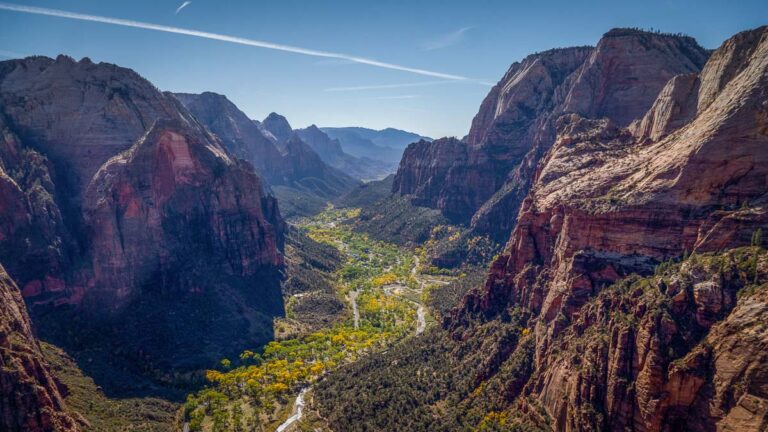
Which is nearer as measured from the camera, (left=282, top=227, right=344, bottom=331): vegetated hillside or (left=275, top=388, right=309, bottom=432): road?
(left=275, top=388, right=309, bottom=432): road

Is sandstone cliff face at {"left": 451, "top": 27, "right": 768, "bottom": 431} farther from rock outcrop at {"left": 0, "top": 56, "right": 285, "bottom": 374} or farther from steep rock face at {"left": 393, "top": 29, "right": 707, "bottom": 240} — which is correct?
rock outcrop at {"left": 0, "top": 56, "right": 285, "bottom": 374}

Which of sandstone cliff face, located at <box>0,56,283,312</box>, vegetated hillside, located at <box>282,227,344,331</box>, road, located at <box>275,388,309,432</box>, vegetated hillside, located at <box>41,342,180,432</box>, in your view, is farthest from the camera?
vegetated hillside, located at <box>282,227,344,331</box>

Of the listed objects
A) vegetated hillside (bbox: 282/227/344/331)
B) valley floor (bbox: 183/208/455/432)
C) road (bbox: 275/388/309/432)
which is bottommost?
road (bbox: 275/388/309/432)

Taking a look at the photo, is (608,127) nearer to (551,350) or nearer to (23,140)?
(551,350)

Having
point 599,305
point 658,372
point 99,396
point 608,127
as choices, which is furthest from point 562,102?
point 99,396

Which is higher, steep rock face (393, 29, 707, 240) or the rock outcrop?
steep rock face (393, 29, 707, 240)

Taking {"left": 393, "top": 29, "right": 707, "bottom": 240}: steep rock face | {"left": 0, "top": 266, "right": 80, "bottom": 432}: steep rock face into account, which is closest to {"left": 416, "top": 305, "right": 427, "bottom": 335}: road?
{"left": 393, "top": 29, "right": 707, "bottom": 240}: steep rock face

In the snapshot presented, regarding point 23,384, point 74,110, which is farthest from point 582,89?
point 23,384
